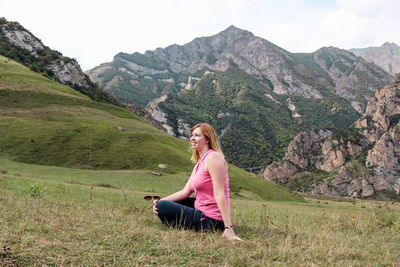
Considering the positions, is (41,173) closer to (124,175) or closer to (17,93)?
(124,175)

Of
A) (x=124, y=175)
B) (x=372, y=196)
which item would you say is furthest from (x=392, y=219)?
(x=372, y=196)

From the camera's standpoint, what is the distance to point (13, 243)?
164 inches

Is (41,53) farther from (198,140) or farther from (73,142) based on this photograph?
(198,140)

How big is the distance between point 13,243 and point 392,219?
36.1 ft

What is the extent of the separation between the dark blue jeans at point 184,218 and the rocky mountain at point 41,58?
257 ft

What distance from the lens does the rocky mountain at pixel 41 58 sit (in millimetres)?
A: 80875

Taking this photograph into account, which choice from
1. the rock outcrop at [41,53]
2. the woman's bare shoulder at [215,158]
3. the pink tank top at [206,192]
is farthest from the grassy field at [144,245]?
the rock outcrop at [41,53]

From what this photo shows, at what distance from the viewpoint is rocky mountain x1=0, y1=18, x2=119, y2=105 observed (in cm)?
Answer: 8088

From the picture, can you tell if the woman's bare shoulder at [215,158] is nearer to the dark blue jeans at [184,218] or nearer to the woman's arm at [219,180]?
the woman's arm at [219,180]

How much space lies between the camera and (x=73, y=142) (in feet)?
115

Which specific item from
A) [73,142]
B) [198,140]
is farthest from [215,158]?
[73,142]

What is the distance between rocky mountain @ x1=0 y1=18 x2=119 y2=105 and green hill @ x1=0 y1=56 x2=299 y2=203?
30.1 meters

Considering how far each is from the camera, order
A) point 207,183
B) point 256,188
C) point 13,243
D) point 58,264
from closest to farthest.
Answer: point 58,264 → point 13,243 → point 207,183 → point 256,188

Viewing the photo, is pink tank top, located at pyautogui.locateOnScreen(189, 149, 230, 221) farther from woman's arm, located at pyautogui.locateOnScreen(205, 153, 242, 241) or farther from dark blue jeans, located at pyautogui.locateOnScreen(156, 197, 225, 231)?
woman's arm, located at pyautogui.locateOnScreen(205, 153, 242, 241)
